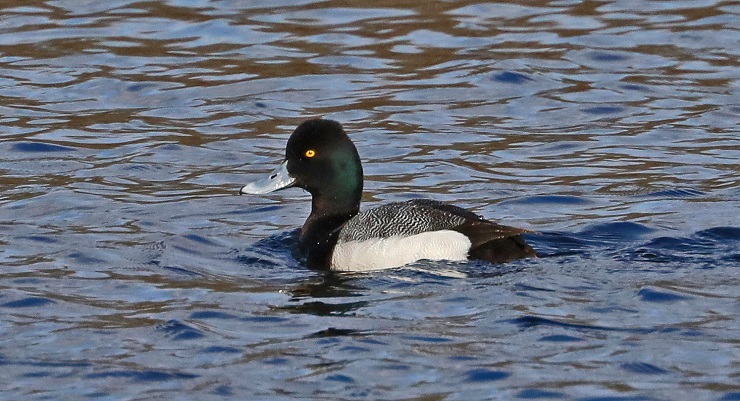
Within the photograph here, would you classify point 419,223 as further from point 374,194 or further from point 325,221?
point 374,194

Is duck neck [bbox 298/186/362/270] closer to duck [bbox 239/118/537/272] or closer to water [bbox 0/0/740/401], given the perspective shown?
duck [bbox 239/118/537/272]

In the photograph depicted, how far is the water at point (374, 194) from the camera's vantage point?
274 inches

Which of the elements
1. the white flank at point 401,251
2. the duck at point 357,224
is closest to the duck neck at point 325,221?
the duck at point 357,224

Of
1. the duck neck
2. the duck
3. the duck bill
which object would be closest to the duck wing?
the duck

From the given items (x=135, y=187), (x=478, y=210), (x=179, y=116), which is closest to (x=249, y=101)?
(x=179, y=116)

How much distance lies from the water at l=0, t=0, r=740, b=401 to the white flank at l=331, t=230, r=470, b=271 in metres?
0.12

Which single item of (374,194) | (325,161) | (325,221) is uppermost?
(325,161)

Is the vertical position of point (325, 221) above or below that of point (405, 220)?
below

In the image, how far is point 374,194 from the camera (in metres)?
11.3

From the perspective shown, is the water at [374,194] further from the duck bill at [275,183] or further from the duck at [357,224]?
the duck bill at [275,183]

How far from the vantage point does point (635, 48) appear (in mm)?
15234

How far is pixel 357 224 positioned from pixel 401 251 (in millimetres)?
495

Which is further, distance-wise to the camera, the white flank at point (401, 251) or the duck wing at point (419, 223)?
the white flank at point (401, 251)

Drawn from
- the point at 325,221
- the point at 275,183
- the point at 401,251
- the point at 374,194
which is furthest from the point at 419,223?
the point at 374,194
